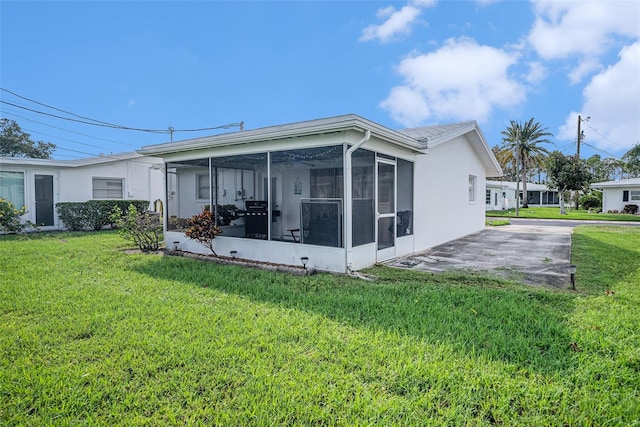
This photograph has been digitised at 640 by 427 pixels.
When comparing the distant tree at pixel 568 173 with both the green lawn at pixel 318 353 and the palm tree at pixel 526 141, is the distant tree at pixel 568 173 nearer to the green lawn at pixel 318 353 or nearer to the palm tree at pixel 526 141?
the palm tree at pixel 526 141

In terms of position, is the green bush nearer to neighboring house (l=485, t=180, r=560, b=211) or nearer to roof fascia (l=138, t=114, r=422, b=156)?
roof fascia (l=138, t=114, r=422, b=156)

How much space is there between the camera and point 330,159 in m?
7.16

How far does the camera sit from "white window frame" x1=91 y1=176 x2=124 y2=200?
15035 millimetres

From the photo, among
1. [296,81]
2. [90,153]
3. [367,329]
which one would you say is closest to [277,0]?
[296,81]

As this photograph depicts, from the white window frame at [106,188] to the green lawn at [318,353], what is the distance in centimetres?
1087

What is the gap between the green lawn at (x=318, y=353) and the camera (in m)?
2.34

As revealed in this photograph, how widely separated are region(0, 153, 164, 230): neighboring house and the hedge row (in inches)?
26.0

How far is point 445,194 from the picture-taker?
1040 centimetres

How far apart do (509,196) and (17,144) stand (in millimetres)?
47883

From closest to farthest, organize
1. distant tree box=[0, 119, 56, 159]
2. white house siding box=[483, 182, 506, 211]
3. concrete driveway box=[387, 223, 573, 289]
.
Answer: concrete driveway box=[387, 223, 573, 289]
distant tree box=[0, 119, 56, 159]
white house siding box=[483, 182, 506, 211]

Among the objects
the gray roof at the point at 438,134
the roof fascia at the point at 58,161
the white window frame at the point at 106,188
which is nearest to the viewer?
the gray roof at the point at 438,134

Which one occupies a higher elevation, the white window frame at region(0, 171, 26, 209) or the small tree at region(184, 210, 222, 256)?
the white window frame at region(0, 171, 26, 209)

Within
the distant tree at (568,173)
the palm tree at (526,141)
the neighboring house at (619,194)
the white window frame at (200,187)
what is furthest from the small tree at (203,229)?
the palm tree at (526,141)

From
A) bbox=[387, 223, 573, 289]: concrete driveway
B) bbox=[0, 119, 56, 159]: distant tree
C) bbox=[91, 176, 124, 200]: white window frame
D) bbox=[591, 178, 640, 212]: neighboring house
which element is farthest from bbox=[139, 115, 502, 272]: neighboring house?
bbox=[0, 119, 56, 159]: distant tree
